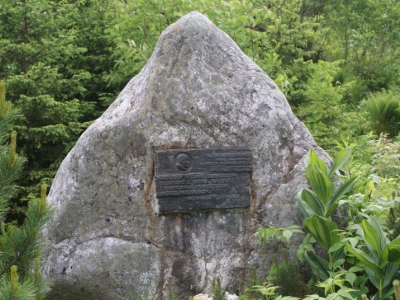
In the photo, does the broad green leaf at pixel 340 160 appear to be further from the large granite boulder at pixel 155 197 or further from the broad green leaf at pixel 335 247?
the broad green leaf at pixel 335 247

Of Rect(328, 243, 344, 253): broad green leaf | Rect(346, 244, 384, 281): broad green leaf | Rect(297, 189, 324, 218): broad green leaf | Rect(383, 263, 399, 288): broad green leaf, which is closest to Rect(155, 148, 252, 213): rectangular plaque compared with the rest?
Rect(297, 189, 324, 218): broad green leaf

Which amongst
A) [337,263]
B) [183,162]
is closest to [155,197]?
[183,162]

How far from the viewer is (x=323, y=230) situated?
4250 mm

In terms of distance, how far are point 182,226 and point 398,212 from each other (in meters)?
1.54

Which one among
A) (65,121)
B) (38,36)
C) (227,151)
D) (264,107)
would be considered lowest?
(227,151)

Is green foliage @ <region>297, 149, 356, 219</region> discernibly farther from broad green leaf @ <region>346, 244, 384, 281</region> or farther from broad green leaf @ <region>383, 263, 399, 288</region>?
broad green leaf @ <region>383, 263, 399, 288</region>

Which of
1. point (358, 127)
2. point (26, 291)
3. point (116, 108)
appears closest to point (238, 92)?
point (116, 108)

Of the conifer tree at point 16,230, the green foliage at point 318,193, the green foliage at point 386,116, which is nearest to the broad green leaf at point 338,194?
the green foliage at point 318,193

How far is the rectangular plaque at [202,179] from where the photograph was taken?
14.5 ft

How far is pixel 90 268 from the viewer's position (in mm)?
4371

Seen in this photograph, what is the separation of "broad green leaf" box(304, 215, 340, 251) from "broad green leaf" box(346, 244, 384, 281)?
0.24m

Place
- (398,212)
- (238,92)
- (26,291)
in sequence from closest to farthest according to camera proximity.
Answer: (26,291) < (398,212) < (238,92)

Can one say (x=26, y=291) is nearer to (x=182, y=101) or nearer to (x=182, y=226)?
(x=182, y=226)

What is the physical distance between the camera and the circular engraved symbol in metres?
4.45
